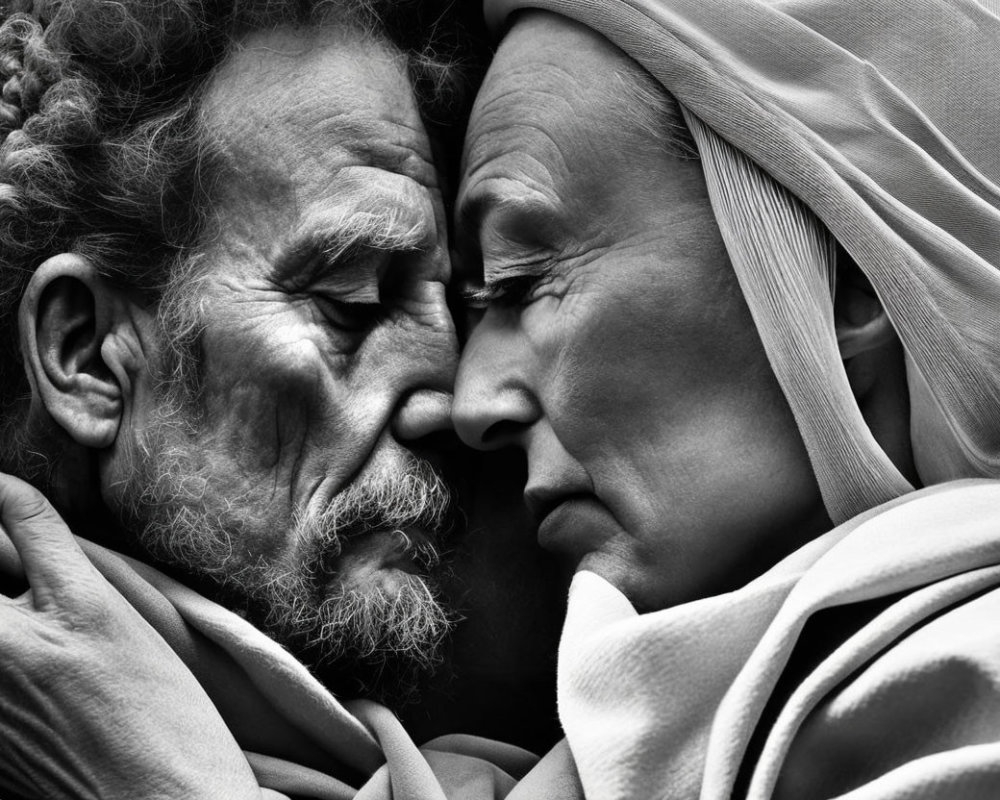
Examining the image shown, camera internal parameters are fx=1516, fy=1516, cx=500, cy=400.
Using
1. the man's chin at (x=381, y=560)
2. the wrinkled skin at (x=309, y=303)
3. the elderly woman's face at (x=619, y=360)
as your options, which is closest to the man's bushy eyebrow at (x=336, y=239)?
the wrinkled skin at (x=309, y=303)

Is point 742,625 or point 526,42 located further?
point 526,42

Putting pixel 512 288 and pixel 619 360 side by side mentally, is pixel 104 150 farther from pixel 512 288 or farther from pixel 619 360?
pixel 619 360

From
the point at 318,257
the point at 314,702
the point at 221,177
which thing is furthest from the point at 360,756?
the point at 221,177

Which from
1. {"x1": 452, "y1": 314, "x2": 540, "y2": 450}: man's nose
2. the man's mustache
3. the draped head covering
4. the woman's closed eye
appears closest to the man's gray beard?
the man's mustache

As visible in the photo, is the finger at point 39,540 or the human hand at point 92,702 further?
the finger at point 39,540

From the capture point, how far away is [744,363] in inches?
76.4

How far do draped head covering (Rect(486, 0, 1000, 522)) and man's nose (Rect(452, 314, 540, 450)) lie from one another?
0.34 m

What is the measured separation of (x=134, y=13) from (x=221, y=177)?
0.28 m

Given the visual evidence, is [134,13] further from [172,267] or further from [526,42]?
[526,42]

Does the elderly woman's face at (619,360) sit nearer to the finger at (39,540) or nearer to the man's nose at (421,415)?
the man's nose at (421,415)

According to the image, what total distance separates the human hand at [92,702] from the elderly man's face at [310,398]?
235mm

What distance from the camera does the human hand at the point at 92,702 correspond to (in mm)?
1782

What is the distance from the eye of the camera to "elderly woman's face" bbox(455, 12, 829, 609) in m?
1.93

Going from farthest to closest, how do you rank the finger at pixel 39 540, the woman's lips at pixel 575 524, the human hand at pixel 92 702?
the woman's lips at pixel 575 524, the finger at pixel 39 540, the human hand at pixel 92 702
